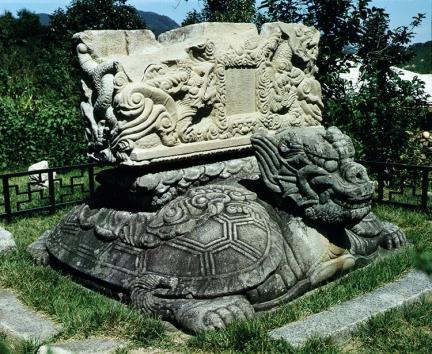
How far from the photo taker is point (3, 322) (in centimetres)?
397

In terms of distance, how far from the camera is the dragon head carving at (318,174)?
4.31 m

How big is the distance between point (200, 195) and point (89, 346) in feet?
4.99

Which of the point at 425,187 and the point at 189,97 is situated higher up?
the point at 189,97

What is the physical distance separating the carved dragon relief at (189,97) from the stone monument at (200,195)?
14 mm

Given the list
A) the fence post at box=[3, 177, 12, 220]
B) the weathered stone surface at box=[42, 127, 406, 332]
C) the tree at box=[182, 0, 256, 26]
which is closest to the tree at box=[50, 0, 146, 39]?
the tree at box=[182, 0, 256, 26]

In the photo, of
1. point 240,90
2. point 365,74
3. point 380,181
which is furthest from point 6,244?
point 365,74

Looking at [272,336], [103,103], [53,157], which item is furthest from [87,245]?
[53,157]

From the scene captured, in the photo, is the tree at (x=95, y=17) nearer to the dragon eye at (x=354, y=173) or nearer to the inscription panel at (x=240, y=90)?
the inscription panel at (x=240, y=90)

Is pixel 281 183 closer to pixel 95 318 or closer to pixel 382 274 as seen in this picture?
pixel 382 274

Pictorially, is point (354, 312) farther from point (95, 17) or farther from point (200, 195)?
point (95, 17)

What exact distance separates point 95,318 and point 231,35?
2902mm

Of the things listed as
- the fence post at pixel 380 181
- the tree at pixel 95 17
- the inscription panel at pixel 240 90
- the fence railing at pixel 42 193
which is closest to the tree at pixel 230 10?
the tree at pixel 95 17

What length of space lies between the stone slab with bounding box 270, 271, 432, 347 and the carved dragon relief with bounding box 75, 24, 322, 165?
173cm

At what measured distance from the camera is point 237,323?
3.78 meters
